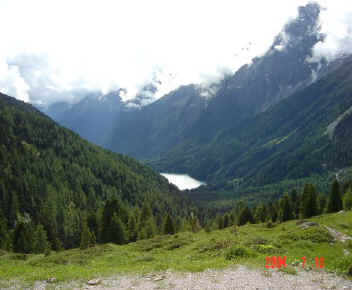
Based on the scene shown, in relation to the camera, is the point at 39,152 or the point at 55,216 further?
the point at 39,152

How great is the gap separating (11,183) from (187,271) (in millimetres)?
123154

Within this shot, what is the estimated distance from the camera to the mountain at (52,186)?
11138 cm

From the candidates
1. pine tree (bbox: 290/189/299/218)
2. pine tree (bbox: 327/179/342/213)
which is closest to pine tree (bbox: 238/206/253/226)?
pine tree (bbox: 290/189/299/218)

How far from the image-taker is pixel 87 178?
562ft

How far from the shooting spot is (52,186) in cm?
14250

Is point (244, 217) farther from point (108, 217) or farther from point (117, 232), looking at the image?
point (108, 217)

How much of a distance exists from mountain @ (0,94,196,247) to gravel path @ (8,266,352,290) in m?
55.5

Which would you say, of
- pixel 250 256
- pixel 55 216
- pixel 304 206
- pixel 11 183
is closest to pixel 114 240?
pixel 304 206

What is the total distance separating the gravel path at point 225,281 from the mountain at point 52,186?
55466 millimetres

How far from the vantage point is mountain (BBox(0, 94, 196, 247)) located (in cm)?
11138

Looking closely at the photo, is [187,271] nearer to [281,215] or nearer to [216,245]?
[216,245]

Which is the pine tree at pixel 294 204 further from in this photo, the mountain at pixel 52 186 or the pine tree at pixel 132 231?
the mountain at pixel 52 186

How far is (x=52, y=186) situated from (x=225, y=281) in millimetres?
140065
